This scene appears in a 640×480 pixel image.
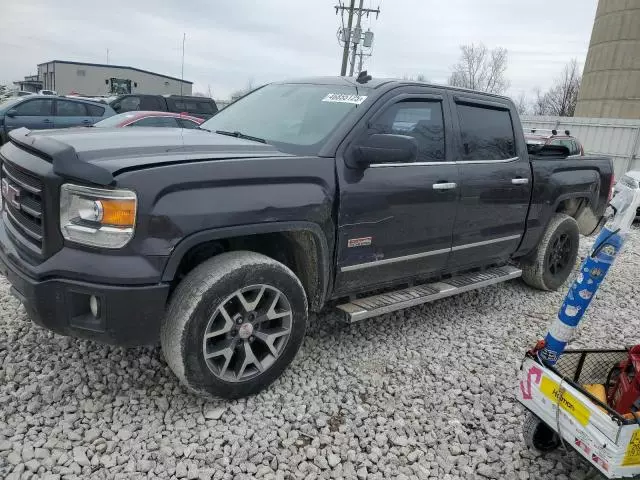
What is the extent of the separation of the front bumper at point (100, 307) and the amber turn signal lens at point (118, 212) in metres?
0.18

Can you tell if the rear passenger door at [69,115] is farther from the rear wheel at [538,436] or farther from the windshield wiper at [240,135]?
the rear wheel at [538,436]

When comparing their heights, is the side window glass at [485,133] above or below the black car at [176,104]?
above

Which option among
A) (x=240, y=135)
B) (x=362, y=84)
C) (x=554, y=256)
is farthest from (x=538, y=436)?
(x=554, y=256)

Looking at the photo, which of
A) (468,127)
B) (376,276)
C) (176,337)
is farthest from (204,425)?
(468,127)

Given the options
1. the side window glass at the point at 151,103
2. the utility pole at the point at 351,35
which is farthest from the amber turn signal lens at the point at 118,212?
the utility pole at the point at 351,35

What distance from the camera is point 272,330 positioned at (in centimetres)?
295

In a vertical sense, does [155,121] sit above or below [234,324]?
above

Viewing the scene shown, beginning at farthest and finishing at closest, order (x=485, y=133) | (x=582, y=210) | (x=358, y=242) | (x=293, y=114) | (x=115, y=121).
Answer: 1. (x=115, y=121)
2. (x=582, y=210)
3. (x=485, y=133)
4. (x=293, y=114)
5. (x=358, y=242)

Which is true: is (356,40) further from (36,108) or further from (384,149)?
(384,149)

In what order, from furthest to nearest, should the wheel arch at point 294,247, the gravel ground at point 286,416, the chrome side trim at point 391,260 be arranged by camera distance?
the chrome side trim at point 391,260, the wheel arch at point 294,247, the gravel ground at point 286,416

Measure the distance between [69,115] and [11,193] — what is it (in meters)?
11.3

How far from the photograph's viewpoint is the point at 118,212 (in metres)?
2.35

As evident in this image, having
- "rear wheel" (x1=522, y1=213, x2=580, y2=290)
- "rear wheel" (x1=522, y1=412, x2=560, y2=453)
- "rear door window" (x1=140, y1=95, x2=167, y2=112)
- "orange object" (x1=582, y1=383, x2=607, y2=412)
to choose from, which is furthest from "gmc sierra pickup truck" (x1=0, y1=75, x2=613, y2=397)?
"rear door window" (x1=140, y1=95, x2=167, y2=112)

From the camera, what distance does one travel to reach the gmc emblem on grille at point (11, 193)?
2785 millimetres
